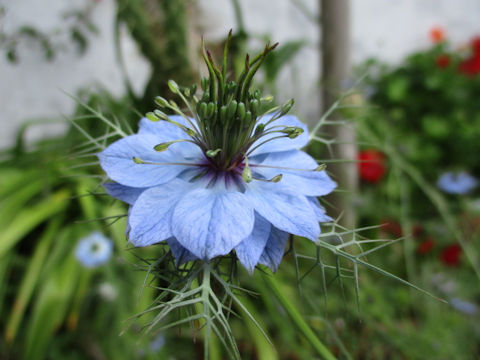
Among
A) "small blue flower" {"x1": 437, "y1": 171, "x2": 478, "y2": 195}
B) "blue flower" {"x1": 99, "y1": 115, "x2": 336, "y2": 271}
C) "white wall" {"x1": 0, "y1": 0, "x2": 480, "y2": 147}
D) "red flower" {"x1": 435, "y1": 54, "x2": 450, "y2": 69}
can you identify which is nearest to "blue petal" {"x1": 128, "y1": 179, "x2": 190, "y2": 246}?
"blue flower" {"x1": 99, "y1": 115, "x2": 336, "y2": 271}

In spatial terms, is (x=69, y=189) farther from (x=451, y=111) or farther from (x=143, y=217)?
(x=451, y=111)

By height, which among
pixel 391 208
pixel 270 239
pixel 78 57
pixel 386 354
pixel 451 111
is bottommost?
pixel 386 354

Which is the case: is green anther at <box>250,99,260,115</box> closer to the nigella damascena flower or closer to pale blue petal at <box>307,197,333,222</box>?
the nigella damascena flower

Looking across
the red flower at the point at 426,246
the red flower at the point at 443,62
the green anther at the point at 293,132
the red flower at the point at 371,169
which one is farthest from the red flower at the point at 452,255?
the green anther at the point at 293,132

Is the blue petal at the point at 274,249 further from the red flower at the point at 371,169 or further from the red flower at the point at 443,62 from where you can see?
the red flower at the point at 443,62

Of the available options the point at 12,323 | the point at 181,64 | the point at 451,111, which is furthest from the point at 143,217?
the point at 451,111

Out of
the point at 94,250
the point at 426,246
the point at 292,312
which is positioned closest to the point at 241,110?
the point at 292,312

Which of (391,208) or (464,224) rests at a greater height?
(391,208)

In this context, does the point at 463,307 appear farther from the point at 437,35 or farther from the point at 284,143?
the point at 437,35
